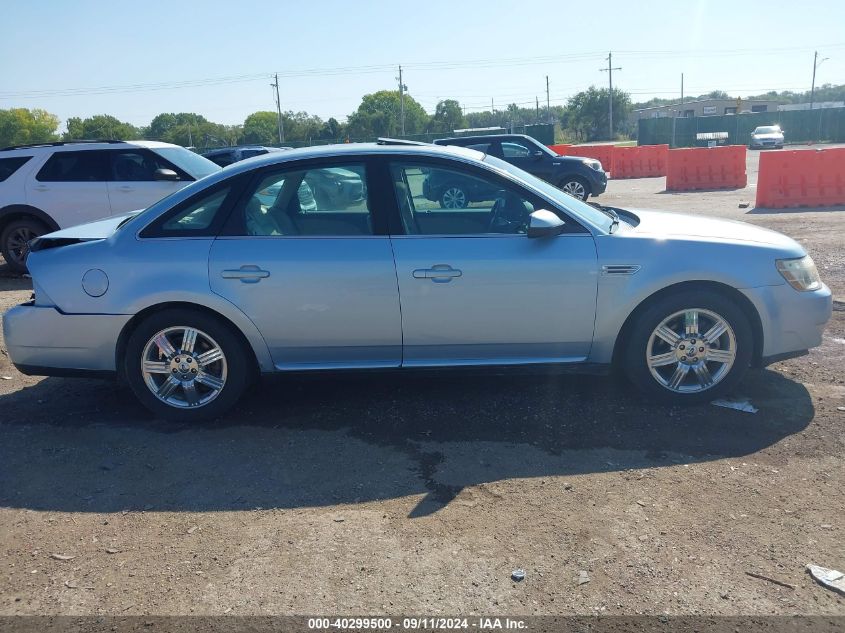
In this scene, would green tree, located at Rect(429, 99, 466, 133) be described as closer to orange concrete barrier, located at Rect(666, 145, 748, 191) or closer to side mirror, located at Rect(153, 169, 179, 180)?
orange concrete barrier, located at Rect(666, 145, 748, 191)

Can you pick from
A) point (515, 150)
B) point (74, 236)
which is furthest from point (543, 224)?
point (515, 150)

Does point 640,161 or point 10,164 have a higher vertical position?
point 10,164

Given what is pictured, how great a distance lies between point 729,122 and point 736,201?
3984 centimetres

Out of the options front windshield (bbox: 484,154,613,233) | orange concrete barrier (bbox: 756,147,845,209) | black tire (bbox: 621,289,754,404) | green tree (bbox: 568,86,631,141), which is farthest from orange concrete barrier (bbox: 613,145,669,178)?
green tree (bbox: 568,86,631,141)

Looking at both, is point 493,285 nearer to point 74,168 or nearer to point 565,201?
point 565,201

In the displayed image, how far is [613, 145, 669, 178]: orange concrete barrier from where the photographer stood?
25219 mm

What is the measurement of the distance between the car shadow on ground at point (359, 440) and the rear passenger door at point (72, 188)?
16.8ft

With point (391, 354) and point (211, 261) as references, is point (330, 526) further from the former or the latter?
point (211, 261)

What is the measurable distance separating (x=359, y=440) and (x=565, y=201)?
201 centimetres

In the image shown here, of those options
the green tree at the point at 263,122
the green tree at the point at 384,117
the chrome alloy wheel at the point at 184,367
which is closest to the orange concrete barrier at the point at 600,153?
the chrome alloy wheel at the point at 184,367

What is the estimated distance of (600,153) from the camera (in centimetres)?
2650

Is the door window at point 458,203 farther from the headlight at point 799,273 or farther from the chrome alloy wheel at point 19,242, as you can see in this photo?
the chrome alloy wheel at point 19,242

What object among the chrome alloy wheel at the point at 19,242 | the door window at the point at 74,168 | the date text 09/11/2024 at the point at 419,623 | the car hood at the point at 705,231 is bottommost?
the date text 09/11/2024 at the point at 419,623

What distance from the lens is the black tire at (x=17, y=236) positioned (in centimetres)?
988
